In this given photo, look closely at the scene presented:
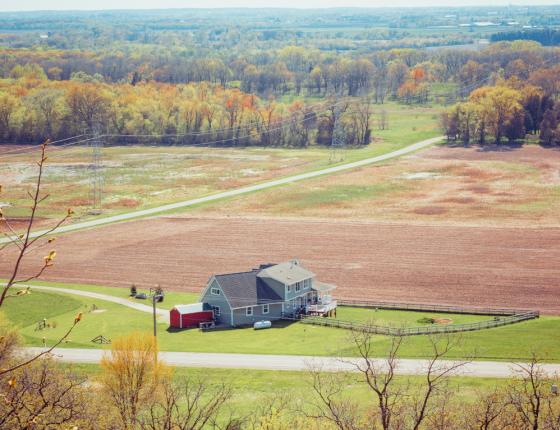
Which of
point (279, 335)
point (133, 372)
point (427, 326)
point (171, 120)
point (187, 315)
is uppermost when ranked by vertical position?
point (133, 372)

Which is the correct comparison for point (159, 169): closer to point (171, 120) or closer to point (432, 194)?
point (171, 120)

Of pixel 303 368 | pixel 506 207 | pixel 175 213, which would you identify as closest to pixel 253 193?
pixel 175 213

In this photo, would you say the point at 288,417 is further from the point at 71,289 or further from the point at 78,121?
the point at 78,121

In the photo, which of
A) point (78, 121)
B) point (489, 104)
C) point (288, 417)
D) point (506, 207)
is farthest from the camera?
point (78, 121)

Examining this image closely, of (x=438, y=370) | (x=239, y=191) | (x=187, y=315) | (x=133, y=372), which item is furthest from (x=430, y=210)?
(x=133, y=372)

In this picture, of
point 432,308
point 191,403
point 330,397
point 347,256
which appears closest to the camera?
point 330,397

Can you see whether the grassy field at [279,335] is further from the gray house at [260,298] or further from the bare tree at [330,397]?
the bare tree at [330,397]
